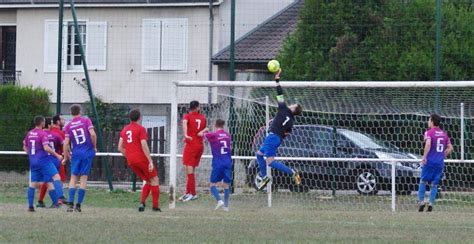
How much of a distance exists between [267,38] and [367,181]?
11.7m

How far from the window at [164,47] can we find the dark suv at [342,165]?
28.7 ft

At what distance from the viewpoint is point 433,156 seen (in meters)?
19.6

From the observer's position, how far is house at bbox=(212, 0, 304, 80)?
102ft

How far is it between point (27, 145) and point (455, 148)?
9.33m

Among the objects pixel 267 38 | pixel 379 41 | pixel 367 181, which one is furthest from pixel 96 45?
pixel 367 181

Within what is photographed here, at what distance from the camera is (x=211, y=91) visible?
24.9 metres

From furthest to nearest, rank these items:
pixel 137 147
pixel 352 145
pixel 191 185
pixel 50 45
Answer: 1. pixel 50 45
2. pixel 352 145
3. pixel 191 185
4. pixel 137 147

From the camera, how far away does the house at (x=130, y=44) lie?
30297mm

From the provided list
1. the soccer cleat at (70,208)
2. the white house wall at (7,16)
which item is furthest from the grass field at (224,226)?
the white house wall at (7,16)

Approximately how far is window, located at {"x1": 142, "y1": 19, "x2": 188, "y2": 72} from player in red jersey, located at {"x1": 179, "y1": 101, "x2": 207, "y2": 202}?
33.7ft

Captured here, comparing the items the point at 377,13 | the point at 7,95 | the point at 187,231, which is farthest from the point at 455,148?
the point at 7,95

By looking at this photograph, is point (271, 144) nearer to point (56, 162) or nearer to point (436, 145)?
point (436, 145)

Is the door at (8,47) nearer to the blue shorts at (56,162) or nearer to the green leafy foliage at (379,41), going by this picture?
the green leafy foliage at (379,41)

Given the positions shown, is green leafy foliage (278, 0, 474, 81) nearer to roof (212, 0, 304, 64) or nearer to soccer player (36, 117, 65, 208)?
roof (212, 0, 304, 64)
